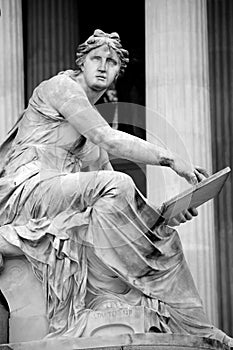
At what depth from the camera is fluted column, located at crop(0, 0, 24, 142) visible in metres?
27.9

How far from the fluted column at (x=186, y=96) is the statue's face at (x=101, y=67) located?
5273 millimetres

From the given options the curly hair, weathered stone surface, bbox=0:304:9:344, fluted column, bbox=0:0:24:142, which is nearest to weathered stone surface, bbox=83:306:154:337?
weathered stone surface, bbox=0:304:9:344

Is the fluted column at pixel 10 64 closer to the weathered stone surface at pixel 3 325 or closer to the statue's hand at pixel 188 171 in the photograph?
the weathered stone surface at pixel 3 325

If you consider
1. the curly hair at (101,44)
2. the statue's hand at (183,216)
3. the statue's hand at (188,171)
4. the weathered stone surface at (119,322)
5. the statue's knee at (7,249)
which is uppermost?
the curly hair at (101,44)

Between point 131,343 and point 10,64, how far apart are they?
9.41 meters

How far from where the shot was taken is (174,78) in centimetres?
2789

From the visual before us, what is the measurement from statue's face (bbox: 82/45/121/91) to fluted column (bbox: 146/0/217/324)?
527 centimetres

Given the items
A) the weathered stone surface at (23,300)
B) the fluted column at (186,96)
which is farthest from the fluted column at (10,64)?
the weathered stone surface at (23,300)

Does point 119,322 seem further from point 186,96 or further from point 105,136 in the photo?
point 186,96

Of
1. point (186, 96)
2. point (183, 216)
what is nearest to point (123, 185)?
point (183, 216)

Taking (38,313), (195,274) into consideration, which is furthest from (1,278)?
(195,274)

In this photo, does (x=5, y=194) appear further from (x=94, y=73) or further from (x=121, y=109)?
(x=121, y=109)

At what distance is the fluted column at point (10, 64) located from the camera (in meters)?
27.9

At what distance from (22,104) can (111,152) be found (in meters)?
7.55
